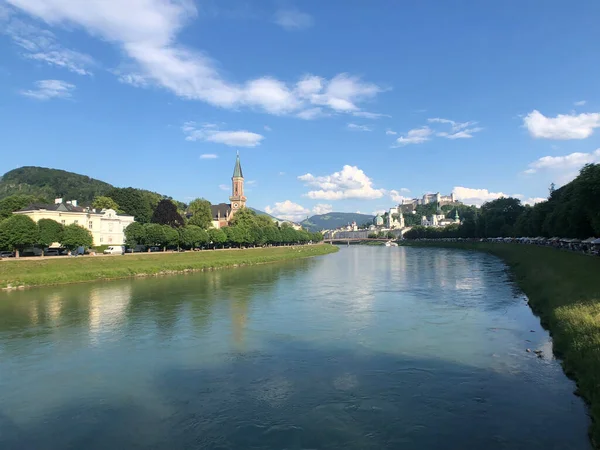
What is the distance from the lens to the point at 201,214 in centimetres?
9650

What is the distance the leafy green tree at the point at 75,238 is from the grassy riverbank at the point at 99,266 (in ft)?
19.7

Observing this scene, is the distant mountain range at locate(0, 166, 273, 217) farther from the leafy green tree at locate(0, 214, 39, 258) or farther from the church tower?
the leafy green tree at locate(0, 214, 39, 258)

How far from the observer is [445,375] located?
1419 cm

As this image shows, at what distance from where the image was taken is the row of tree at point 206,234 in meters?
67.0

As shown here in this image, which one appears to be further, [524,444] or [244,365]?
[244,365]

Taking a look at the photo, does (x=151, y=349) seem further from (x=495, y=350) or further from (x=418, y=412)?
(x=495, y=350)

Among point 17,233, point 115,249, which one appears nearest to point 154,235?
point 115,249

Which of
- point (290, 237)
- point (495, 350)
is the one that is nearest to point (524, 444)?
point (495, 350)

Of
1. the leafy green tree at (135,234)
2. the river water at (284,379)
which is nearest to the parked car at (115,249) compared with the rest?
the leafy green tree at (135,234)

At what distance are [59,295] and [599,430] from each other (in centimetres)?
3555

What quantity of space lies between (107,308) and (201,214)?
6970 cm

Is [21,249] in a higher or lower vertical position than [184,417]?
higher

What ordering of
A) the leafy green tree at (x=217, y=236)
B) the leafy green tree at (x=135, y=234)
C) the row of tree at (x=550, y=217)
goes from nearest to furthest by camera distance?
the row of tree at (x=550, y=217)
the leafy green tree at (x=135, y=234)
the leafy green tree at (x=217, y=236)

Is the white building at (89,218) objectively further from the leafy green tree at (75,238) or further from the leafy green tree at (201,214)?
the leafy green tree at (201,214)
